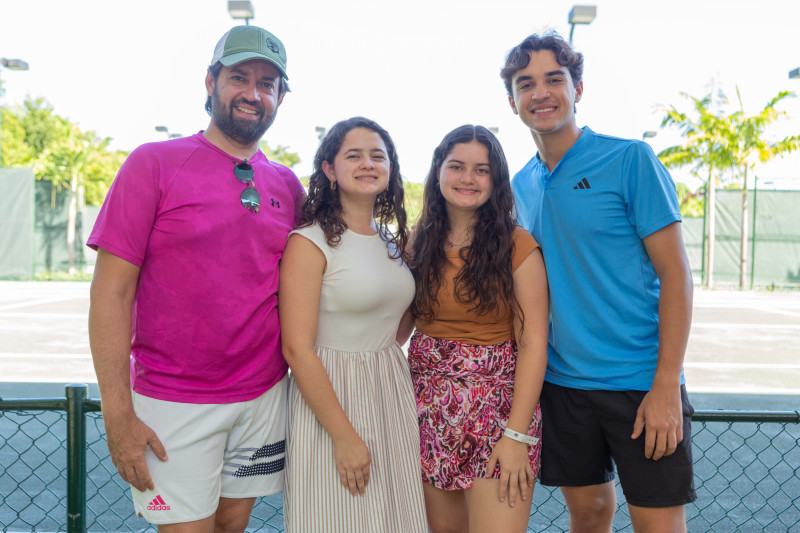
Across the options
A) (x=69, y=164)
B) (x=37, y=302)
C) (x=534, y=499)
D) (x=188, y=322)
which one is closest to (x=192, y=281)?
(x=188, y=322)

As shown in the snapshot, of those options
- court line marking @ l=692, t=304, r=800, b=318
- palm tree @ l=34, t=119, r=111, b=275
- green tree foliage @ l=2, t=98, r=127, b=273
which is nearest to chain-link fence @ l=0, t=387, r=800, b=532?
court line marking @ l=692, t=304, r=800, b=318

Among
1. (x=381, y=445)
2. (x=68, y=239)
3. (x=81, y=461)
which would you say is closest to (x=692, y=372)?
(x=381, y=445)

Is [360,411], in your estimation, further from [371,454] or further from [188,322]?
[188,322]

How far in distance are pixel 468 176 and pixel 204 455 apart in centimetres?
151

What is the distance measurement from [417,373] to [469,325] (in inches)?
11.8

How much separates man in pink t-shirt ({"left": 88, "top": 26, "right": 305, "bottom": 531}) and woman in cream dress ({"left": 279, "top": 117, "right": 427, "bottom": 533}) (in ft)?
0.45

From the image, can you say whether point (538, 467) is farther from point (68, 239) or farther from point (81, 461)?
point (68, 239)

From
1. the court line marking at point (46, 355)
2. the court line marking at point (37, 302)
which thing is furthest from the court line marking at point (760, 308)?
the court line marking at point (37, 302)

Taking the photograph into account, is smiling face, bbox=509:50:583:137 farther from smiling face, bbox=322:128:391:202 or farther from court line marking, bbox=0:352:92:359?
court line marking, bbox=0:352:92:359

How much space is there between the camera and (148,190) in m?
2.25

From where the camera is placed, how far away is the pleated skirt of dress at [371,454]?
2363mm

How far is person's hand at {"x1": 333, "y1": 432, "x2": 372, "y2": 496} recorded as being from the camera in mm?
2330

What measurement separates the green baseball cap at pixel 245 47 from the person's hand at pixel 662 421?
6.55 feet

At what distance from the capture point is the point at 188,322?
2305 mm
